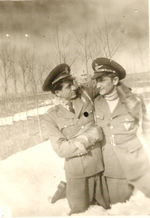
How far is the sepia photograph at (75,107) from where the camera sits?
1.74m

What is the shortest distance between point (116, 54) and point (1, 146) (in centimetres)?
135

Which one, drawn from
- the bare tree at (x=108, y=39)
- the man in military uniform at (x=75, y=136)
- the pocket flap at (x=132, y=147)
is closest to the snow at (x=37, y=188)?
the man in military uniform at (x=75, y=136)

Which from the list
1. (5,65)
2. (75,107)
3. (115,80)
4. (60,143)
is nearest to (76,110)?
(75,107)

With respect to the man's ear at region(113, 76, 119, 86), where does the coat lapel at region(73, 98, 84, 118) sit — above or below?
below

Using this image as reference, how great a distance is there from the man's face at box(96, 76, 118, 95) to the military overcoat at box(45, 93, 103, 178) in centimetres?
14

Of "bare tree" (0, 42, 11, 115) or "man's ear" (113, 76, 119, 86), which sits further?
"bare tree" (0, 42, 11, 115)

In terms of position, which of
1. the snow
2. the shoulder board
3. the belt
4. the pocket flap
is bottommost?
the snow

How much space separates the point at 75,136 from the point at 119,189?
59 centimetres

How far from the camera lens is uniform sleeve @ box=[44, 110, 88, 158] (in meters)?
1.73

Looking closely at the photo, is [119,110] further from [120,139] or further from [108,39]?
[108,39]

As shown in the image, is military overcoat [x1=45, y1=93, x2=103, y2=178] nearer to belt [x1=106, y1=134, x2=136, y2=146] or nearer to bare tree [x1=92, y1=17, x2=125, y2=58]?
belt [x1=106, y1=134, x2=136, y2=146]

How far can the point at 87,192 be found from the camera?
180 centimetres

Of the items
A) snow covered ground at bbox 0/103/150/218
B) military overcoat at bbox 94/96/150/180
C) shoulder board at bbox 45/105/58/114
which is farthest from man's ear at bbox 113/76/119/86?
snow covered ground at bbox 0/103/150/218

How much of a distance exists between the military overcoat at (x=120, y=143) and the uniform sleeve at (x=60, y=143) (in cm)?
23
